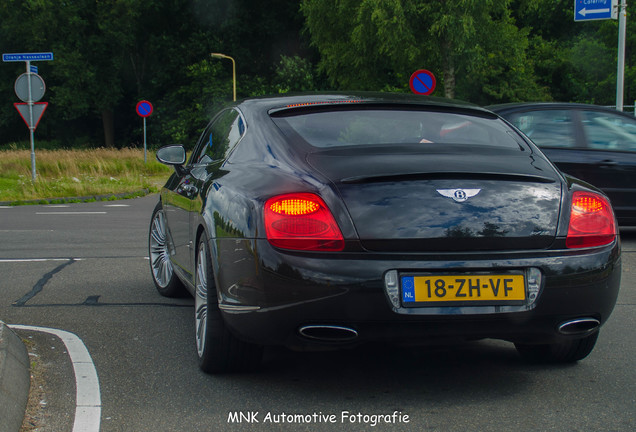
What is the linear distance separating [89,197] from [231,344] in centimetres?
1518

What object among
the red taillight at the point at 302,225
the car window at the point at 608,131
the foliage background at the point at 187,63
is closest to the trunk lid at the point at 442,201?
the red taillight at the point at 302,225

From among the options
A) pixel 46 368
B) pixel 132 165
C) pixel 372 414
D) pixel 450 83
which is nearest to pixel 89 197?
pixel 132 165

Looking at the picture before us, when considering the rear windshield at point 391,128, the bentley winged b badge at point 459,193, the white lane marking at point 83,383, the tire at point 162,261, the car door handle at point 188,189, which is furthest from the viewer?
the tire at point 162,261

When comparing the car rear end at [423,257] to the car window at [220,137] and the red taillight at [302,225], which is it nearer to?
the red taillight at [302,225]

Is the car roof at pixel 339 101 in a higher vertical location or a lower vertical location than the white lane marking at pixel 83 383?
higher

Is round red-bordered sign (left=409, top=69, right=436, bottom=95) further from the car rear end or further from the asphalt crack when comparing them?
the car rear end

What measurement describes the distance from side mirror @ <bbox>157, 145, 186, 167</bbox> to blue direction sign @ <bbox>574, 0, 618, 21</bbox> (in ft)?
46.8

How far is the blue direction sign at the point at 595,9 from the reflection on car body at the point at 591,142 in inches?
359

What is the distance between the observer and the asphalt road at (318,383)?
348 centimetres

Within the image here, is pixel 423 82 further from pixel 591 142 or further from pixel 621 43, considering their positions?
pixel 591 142

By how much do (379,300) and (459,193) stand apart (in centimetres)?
60

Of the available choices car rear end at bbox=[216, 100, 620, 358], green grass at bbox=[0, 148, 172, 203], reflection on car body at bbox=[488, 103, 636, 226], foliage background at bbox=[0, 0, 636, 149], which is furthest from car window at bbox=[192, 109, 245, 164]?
foliage background at bbox=[0, 0, 636, 149]

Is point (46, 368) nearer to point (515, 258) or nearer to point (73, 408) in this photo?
point (73, 408)

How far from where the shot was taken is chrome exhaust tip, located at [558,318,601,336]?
373 cm
